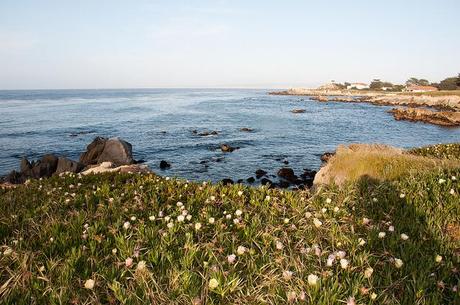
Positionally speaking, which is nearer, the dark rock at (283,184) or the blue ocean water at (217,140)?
the dark rock at (283,184)

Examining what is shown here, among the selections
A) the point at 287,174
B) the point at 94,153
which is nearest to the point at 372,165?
the point at 287,174

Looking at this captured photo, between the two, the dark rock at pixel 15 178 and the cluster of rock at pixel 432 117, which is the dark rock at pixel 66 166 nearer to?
the dark rock at pixel 15 178

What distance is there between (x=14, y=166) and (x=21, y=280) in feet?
91.0

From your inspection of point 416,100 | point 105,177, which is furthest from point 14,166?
point 416,100

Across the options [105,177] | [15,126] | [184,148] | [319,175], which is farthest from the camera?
[15,126]

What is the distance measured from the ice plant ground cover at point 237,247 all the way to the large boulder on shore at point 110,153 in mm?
16327

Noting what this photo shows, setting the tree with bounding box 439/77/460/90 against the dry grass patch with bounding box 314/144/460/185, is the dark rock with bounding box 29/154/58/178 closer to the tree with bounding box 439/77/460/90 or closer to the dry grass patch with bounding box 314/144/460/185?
the dry grass patch with bounding box 314/144/460/185

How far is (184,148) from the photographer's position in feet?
112

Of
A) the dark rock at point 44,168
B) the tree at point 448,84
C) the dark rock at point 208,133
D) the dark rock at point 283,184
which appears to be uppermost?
the tree at point 448,84

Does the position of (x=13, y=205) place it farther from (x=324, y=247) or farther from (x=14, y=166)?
(x=14, y=166)

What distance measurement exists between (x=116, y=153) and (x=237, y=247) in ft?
67.2

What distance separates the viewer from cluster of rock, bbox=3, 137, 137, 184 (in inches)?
799

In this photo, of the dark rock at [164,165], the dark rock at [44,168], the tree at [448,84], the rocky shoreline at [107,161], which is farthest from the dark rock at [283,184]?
the tree at [448,84]

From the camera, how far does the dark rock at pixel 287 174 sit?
22867 mm
